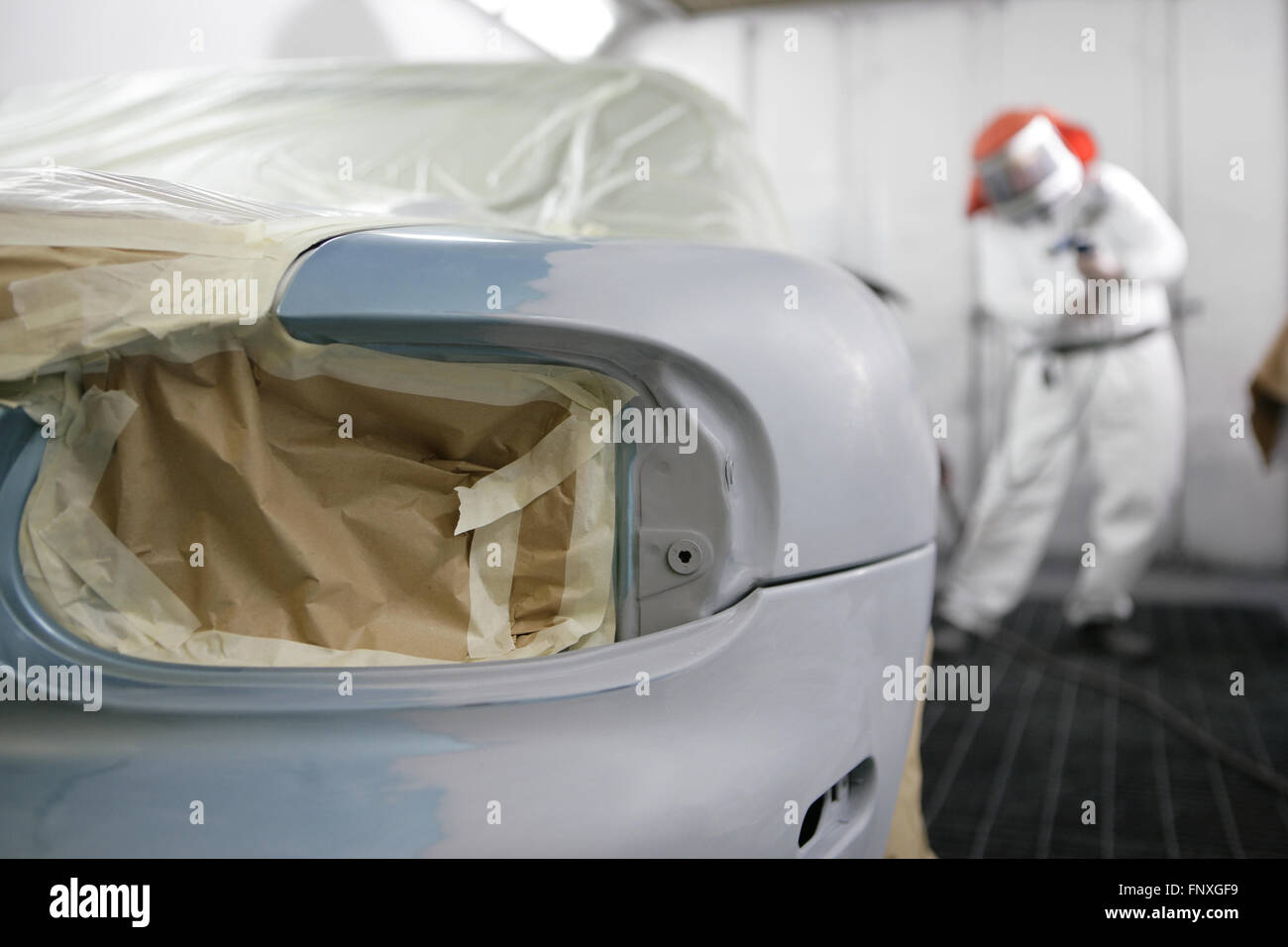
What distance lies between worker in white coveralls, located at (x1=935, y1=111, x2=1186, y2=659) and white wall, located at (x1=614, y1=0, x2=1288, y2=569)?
1.01 m

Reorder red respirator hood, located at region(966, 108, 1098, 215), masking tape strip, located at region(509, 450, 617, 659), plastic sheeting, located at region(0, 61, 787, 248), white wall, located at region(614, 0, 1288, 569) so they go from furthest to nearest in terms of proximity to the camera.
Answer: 1. white wall, located at region(614, 0, 1288, 569)
2. red respirator hood, located at region(966, 108, 1098, 215)
3. plastic sheeting, located at region(0, 61, 787, 248)
4. masking tape strip, located at region(509, 450, 617, 659)

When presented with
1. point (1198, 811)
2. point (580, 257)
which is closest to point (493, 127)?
point (580, 257)

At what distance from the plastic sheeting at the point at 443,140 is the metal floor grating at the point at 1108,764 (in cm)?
113

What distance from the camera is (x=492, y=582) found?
794mm

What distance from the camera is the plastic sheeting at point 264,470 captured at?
70 cm

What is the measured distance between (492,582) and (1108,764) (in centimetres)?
174

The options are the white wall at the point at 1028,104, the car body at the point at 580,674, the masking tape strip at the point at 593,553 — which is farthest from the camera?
the white wall at the point at 1028,104

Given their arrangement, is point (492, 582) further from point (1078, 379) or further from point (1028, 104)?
point (1028, 104)

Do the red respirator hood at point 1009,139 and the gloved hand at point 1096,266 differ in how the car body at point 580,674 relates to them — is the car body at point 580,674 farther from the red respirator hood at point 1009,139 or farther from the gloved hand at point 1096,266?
the gloved hand at point 1096,266

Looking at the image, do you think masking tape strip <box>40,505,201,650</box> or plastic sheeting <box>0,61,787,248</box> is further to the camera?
plastic sheeting <box>0,61,787,248</box>

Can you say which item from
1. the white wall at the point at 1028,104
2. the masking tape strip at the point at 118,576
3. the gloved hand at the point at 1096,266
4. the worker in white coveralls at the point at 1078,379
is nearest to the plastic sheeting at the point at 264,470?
the masking tape strip at the point at 118,576

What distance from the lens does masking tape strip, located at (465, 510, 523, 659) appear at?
78 cm

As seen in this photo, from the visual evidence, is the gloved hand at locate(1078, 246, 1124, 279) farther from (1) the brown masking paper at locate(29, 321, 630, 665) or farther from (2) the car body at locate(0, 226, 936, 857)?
(1) the brown masking paper at locate(29, 321, 630, 665)

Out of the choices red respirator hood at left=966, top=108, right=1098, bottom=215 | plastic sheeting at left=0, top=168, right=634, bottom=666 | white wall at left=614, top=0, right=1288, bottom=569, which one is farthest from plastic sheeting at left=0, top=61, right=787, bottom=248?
white wall at left=614, top=0, right=1288, bottom=569
